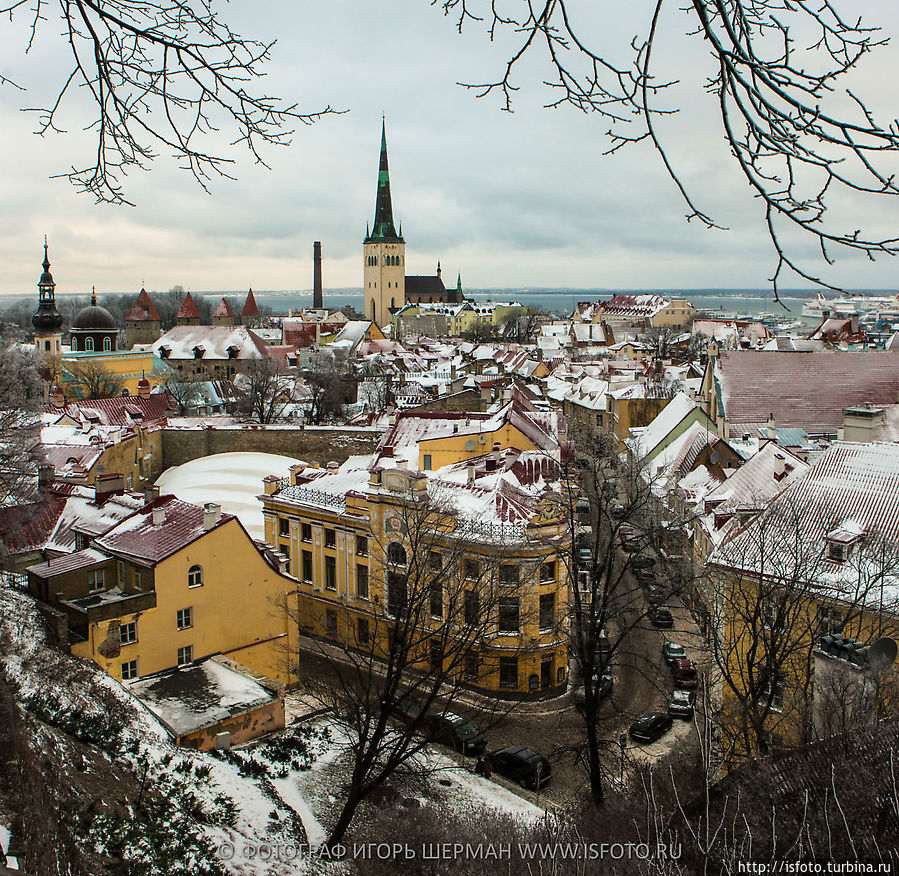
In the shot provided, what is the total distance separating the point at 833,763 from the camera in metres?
6.71

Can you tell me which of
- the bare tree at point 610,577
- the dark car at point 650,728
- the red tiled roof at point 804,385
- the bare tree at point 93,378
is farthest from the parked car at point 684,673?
the bare tree at point 93,378

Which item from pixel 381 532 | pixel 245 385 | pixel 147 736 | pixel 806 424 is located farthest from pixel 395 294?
pixel 147 736

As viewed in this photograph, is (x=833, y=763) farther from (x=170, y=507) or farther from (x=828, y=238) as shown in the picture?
(x=170, y=507)

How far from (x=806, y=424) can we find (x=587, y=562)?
10.2 metres

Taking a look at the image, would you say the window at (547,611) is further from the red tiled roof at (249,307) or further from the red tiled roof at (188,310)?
the red tiled roof at (249,307)

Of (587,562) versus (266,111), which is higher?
(266,111)

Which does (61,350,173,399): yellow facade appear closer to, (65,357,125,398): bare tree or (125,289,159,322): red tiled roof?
(65,357,125,398): bare tree

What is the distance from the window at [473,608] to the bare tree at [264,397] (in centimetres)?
2921

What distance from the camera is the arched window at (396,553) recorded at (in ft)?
66.2

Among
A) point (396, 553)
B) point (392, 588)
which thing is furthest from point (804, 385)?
point (392, 588)

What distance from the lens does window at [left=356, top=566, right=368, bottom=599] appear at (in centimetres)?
2169

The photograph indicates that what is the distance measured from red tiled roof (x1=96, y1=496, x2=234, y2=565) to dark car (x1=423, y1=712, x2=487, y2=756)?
5.76 m

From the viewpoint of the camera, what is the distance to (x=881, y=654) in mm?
10828

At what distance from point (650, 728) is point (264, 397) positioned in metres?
34.5
